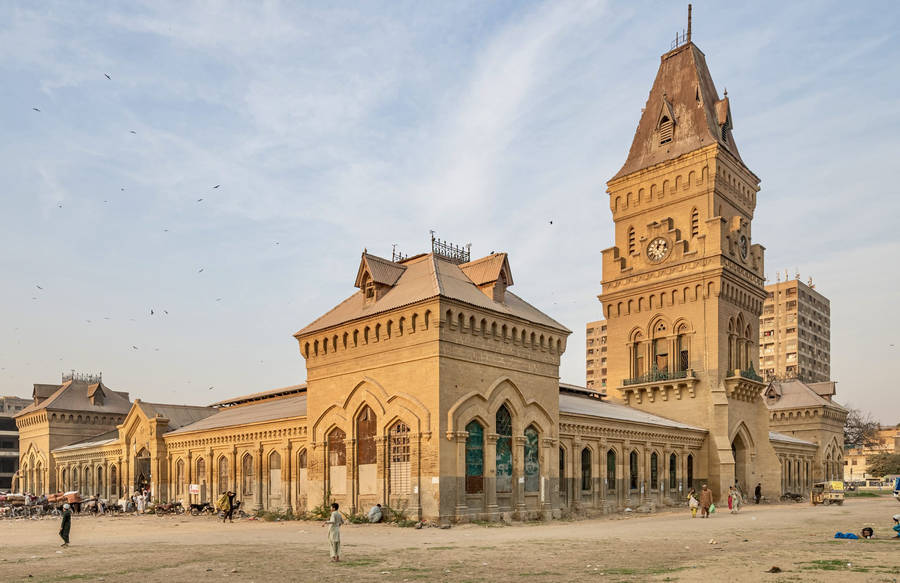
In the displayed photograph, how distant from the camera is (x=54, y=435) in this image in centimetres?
6962

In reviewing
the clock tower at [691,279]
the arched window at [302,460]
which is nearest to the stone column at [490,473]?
the arched window at [302,460]

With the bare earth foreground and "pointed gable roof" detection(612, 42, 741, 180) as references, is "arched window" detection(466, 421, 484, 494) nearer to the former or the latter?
the bare earth foreground

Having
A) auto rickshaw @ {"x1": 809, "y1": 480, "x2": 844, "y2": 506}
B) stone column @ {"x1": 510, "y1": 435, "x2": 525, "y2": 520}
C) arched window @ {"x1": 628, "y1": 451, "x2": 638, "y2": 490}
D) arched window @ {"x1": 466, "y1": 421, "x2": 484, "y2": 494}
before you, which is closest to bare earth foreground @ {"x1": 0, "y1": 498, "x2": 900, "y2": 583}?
stone column @ {"x1": 510, "y1": 435, "x2": 525, "y2": 520}

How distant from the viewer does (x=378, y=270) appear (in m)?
36.3

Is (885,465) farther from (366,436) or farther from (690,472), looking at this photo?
(366,436)

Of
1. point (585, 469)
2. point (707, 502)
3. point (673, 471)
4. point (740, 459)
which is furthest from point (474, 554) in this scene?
point (740, 459)

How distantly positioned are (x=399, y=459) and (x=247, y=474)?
1580 centimetres

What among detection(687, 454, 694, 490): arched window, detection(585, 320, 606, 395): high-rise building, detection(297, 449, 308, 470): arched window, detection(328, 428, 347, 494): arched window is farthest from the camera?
detection(585, 320, 606, 395): high-rise building

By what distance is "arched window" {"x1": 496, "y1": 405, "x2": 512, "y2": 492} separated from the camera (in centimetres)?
3406

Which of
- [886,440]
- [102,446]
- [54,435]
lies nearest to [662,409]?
[102,446]

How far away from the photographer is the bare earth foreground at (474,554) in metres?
→ 16.7

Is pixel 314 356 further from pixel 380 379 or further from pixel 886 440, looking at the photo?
pixel 886 440

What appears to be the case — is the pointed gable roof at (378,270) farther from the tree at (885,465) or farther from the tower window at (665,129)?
the tree at (885,465)

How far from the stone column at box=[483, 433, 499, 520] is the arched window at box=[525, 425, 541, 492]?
252 centimetres
